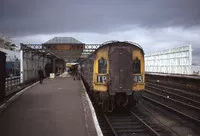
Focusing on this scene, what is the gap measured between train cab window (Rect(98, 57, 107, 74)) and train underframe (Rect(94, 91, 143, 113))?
3.51 ft

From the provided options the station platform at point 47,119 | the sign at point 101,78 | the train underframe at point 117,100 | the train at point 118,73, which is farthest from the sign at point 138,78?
the station platform at point 47,119

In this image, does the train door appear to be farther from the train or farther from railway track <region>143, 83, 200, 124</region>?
railway track <region>143, 83, 200, 124</region>

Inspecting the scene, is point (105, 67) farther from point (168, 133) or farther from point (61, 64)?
point (61, 64)

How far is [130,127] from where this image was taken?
12.0 metres

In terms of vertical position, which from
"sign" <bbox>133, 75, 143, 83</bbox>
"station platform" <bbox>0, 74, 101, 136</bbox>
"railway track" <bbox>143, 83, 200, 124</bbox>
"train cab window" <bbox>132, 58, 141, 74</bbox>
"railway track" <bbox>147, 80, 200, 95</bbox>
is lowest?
"railway track" <bbox>143, 83, 200, 124</bbox>

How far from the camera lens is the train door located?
520 inches

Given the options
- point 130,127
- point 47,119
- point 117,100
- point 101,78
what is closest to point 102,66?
point 101,78

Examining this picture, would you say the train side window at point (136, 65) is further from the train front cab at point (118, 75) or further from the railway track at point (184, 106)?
the railway track at point (184, 106)

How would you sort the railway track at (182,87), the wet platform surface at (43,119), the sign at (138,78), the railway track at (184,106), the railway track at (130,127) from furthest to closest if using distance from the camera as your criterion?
the railway track at (182,87) → the railway track at (184,106) → the sign at (138,78) → the railway track at (130,127) → the wet platform surface at (43,119)

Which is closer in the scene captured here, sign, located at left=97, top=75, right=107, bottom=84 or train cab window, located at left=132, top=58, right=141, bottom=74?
sign, located at left=97, top=75, right=107, bottom=84

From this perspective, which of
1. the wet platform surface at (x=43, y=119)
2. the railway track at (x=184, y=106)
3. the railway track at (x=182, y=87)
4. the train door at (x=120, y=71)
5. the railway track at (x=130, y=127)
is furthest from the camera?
the railway track at (x=182, y=87)

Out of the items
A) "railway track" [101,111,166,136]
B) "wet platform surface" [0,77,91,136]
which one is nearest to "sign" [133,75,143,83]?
"railway track" [101,111,166,136]

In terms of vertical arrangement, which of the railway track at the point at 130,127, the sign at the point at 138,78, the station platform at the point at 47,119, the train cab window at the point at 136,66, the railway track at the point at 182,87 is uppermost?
the train cab window at the point at 136,66

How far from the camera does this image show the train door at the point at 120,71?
13211 millimetres
